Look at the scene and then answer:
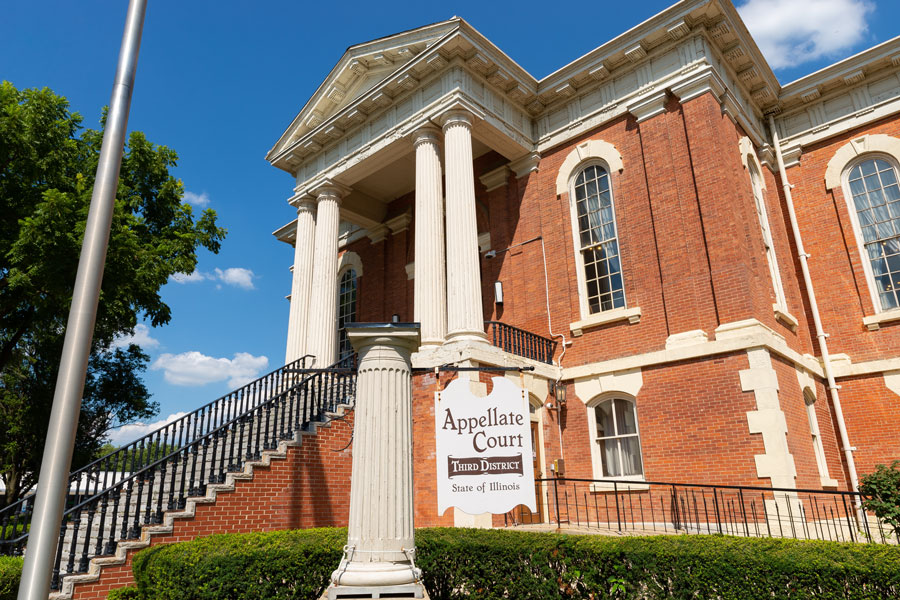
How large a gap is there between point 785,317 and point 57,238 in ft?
55.9

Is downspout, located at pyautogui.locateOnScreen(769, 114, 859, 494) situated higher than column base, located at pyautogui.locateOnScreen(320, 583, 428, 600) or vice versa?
downspout, located at pyautogui.locateOnScreen(769, 114, 859, 494)

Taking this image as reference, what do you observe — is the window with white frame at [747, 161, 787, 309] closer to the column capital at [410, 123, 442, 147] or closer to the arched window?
the column capital at [410, 123, 442, 147]

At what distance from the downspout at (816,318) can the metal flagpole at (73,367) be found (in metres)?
13.7

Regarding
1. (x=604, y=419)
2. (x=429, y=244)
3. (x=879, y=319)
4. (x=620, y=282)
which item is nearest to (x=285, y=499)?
(x=429, y=244)

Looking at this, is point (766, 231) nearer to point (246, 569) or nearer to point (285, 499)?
point (285, 499)

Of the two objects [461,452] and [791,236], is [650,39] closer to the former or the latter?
[791,236]

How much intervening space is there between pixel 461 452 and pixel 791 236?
1323cm

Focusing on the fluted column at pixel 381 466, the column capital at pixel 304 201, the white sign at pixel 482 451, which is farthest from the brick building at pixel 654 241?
the fluted column at pixel 381 466

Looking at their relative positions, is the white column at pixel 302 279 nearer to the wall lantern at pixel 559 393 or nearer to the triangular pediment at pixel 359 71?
the triangular pediment at pixel 359 71

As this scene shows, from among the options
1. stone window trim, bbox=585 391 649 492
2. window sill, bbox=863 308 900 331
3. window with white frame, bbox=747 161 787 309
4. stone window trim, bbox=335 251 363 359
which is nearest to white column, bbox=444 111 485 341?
stone window trim, bbox=585 391 649 492

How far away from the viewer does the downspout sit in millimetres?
12891

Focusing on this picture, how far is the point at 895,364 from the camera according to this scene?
12914mm

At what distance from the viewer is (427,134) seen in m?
15.0

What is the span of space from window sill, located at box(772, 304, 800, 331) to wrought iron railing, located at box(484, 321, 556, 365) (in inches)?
197
